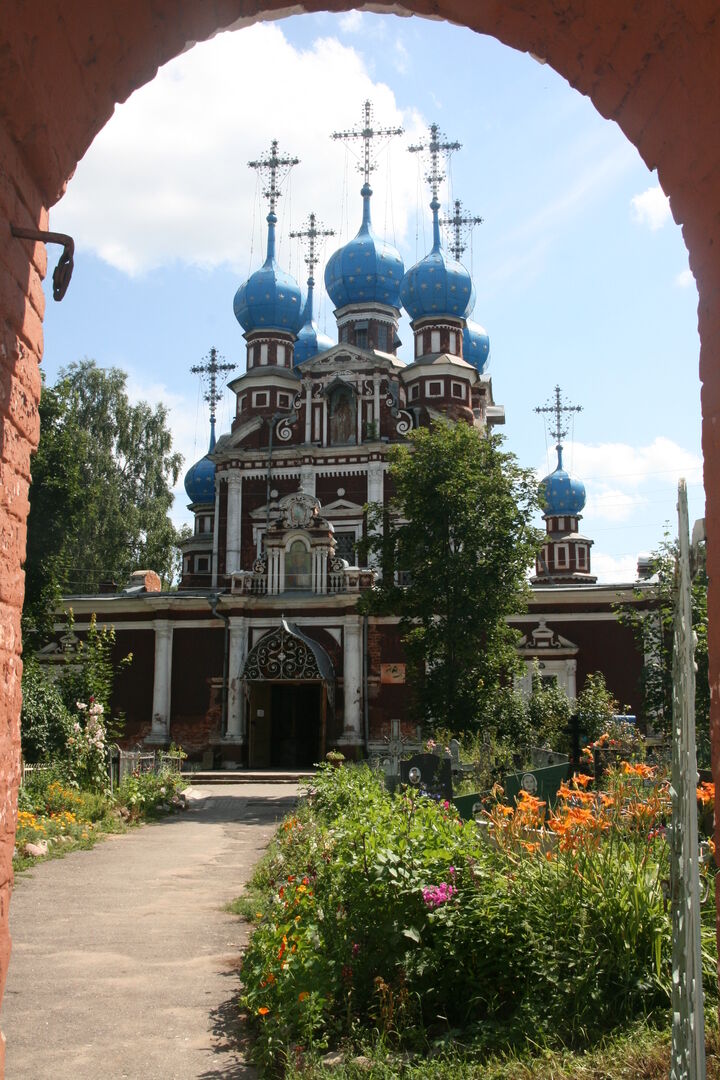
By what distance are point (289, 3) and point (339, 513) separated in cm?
2560

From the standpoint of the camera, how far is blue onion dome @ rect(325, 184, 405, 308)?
3466cm

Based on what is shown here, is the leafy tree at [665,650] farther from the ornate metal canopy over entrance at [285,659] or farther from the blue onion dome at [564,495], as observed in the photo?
the blue onion dome at [564,495]

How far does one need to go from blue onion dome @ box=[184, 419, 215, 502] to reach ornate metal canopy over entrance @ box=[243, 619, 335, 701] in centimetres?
1395

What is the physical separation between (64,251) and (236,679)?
23.7 meters

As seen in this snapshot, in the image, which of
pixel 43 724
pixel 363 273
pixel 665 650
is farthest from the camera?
pixel 363 273

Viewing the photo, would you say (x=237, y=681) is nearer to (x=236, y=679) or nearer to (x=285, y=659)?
(x=236, y=679)

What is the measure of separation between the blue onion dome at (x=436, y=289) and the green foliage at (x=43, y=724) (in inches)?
753

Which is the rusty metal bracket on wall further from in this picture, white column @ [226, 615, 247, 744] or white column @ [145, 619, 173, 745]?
white column @ [145, 619, 173, 745]

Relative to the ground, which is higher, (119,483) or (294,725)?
(119,483)

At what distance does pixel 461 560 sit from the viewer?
1992 centimetres

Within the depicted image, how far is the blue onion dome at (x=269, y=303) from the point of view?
111 feet

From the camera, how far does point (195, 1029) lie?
217 inches

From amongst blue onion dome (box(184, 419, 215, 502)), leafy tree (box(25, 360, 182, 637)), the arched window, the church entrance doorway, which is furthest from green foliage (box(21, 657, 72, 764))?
blue onion dome (box(184, 419, 215, 502))

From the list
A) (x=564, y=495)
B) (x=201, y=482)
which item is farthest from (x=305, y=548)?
(x=564, y=495)
